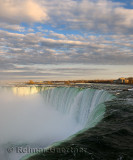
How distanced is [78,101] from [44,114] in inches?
397

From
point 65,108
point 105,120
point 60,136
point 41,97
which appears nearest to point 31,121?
point 65,108

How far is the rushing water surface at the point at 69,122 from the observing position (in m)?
5.09

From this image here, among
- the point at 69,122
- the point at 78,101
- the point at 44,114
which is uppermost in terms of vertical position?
the point at 78,101

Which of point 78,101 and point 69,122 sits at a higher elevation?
point 78,101

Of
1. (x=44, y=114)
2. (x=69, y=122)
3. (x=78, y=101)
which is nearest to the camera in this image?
(x=69, y=122)

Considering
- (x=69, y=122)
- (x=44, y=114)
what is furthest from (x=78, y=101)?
(x=44, y=114)

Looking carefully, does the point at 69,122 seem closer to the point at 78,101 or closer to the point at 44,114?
the point at 78,101

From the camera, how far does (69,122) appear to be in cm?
2192

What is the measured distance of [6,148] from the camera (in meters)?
16.4

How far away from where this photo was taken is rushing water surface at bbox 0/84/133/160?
16.7 feet

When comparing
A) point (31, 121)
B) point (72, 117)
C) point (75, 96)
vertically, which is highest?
point (75, 96)

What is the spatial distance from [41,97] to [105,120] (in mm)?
27937

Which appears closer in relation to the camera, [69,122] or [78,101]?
[69,122]

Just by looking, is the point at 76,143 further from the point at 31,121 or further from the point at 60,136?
the point at 31,121
